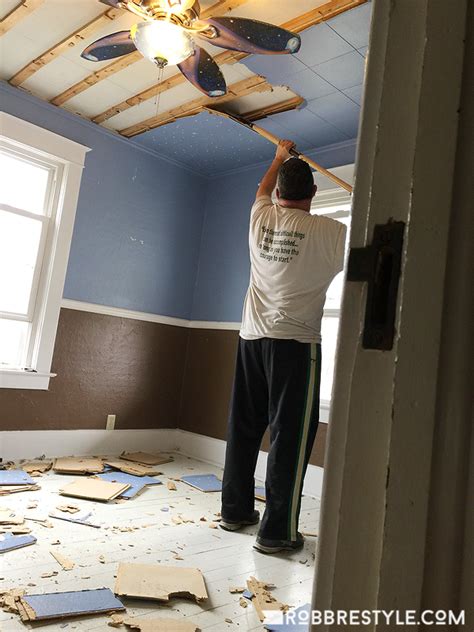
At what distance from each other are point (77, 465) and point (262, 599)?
221 cm

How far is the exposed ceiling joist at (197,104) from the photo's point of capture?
3.32 m

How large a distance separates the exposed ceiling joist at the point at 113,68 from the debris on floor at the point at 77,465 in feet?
9.14

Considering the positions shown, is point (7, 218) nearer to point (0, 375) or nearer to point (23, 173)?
point (23, 173)

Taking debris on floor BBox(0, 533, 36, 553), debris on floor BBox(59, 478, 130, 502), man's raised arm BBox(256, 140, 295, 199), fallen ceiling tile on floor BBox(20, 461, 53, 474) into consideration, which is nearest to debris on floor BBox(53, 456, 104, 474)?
fallen ceiling tile on floor BBox(20, 461, 53, 474)

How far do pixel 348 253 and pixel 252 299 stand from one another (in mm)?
2009

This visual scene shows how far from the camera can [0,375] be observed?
3.63 m

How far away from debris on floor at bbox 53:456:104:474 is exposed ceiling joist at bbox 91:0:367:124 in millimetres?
2777

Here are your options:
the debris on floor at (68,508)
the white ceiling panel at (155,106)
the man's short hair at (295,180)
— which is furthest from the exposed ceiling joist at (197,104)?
the debris on floor at (68,508)

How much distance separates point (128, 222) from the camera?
4.43 m

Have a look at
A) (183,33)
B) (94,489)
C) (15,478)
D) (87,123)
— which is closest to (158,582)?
(94,489)

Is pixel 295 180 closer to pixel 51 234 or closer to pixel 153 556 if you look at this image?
pixel 153 556

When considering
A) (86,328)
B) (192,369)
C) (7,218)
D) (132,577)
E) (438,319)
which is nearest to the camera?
(438,319)

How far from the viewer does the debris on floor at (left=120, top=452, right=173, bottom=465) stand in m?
4.02

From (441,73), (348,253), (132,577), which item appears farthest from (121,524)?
(441,73)
